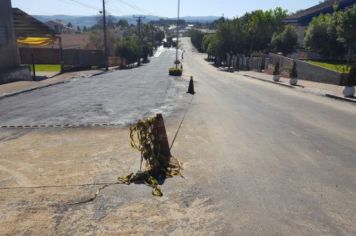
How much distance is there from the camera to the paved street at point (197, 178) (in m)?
6.22

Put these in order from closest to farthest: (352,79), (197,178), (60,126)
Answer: (197,178) → (60,126) → (352,79)

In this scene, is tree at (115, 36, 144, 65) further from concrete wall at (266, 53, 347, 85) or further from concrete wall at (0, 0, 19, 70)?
concrete wall at (0, 0, 19, 70)

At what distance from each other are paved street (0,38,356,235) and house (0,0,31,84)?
1442 cm

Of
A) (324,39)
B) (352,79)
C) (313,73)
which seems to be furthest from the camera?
(324,39)

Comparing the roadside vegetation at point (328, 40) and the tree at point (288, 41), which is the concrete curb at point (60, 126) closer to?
the roadside vegetation at point (328, 40)

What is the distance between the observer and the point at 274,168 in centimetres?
893

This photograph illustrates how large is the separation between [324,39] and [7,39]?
94.0 ft

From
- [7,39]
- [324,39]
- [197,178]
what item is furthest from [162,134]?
[324,39]

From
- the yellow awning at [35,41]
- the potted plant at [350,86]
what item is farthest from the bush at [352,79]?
the yellow awning at [35,41]

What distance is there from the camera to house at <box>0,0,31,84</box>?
28.0m

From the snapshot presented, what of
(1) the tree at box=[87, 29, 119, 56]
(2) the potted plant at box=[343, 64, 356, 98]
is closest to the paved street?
(2) the potted plant at box=[343, 64, 356, 98]

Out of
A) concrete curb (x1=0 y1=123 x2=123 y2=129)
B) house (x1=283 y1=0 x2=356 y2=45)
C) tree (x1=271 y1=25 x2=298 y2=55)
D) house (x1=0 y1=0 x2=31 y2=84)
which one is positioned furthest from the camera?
house (x1=283 y1=0 x2=356 y2=45)

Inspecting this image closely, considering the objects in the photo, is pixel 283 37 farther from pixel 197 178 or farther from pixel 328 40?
pixel 197 178

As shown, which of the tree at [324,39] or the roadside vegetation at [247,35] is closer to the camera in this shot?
the tree at [324,39]
